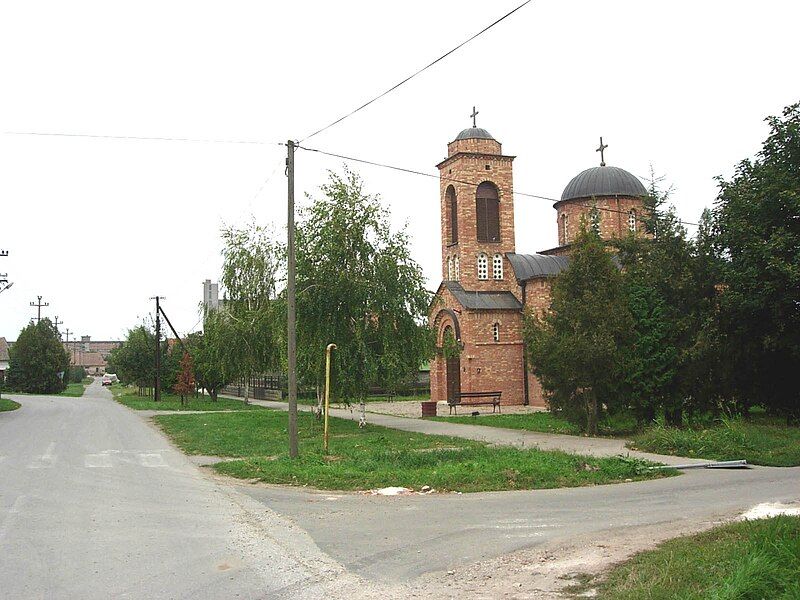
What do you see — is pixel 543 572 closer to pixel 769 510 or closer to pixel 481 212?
pixel 769 510

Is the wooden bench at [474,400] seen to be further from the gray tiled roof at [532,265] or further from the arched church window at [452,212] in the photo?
the arched church window at [452,212]

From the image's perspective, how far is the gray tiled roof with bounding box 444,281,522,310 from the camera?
3956cm

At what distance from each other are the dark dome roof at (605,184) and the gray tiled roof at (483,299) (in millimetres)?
8673

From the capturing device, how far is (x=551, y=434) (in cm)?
2361

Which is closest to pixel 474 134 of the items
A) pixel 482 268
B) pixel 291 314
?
pixel 482 268

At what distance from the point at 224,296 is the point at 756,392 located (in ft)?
99.5

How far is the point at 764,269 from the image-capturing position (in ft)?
72.2

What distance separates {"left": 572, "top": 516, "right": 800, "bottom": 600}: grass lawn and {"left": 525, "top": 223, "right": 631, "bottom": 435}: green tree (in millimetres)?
13345

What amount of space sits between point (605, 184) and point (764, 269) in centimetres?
2365

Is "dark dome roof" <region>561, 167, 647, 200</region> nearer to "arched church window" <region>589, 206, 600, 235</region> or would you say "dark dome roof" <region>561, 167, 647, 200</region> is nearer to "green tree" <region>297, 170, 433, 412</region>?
"arched church window" <region>589, 206, 600, 235</region>

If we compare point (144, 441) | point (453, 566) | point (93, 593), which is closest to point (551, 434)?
point (144, 441)

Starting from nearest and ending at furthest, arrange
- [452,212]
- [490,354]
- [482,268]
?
[490,354] → [482,268] → [452,212]

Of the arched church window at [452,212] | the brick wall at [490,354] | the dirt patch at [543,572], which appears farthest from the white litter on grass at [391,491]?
the arched church window at [452,212]

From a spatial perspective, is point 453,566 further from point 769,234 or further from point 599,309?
point 769,234
